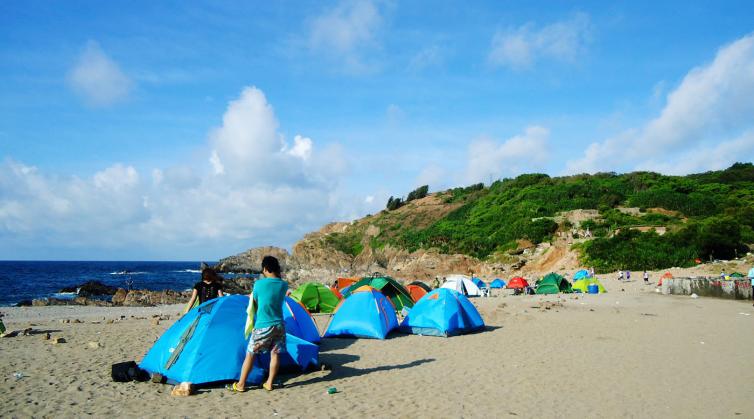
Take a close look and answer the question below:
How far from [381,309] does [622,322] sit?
28.6 ft

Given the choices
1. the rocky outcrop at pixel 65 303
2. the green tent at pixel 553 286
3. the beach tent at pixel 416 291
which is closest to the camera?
the beach tent at pixel 416 291

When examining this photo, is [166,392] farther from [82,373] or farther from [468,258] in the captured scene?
[468,258]

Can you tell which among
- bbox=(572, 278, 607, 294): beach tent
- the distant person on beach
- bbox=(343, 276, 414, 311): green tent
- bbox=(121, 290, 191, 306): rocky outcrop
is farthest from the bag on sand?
bbox=(572, 278, 607, 294): beach tent

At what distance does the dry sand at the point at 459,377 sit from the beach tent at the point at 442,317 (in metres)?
0.46

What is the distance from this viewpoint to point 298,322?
10.7 meters

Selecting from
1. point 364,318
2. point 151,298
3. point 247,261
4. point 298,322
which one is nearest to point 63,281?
point 247,261

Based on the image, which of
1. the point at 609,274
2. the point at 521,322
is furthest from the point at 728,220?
the point at 521,322

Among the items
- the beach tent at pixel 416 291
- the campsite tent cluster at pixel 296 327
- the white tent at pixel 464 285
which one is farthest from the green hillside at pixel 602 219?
the campsite tent cluster at pixel 296 327

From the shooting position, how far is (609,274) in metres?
34.8

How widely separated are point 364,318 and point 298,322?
2.54 metres

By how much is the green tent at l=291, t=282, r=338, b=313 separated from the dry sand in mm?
5624

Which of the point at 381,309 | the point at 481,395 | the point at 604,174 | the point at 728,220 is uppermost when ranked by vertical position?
the point at 604,174

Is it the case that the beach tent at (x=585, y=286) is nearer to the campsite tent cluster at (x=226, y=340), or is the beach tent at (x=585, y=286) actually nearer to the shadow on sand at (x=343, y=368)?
the campsite tent cluster at (x=226, y=340)

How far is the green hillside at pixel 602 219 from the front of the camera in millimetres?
36250
